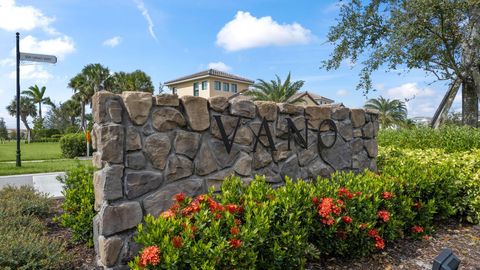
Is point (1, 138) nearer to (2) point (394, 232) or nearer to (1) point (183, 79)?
(1) point (183, 79)

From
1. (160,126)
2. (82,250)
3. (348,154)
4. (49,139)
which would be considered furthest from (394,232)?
(49,139)

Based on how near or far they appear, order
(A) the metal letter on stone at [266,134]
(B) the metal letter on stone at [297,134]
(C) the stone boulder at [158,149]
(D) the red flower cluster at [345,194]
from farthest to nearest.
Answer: (B) the metal letter on stone at [297,134] → (A) the metal letter on stone at [266,134] → (D) the red flower cluster at [345,194] → (C) the stone boulder at [158,149]

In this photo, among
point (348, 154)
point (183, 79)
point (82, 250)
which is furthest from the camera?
point (183, 79)

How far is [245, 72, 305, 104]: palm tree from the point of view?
27.3 m

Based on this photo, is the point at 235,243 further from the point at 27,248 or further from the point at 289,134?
the point at 289,134

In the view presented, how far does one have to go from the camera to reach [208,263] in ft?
7.82

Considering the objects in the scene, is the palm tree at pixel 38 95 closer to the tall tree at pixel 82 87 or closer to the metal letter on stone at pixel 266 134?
the tall tree at pixel 82 87

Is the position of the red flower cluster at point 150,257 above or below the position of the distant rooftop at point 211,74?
below

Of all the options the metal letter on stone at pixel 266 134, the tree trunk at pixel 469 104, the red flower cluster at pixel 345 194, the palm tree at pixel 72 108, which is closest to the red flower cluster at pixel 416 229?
the red flower cluster at pixel 345 194

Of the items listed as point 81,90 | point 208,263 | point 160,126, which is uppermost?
point 81,90

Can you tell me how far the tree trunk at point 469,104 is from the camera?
1506 centimetres

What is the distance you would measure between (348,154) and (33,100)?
65.6 m

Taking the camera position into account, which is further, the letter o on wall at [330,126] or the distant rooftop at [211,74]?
the distant rooftop at [211,74]

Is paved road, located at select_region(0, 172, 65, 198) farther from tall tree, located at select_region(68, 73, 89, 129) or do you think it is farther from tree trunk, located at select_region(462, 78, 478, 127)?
tall tree, located at select_region(68, 73, 89, 129)
